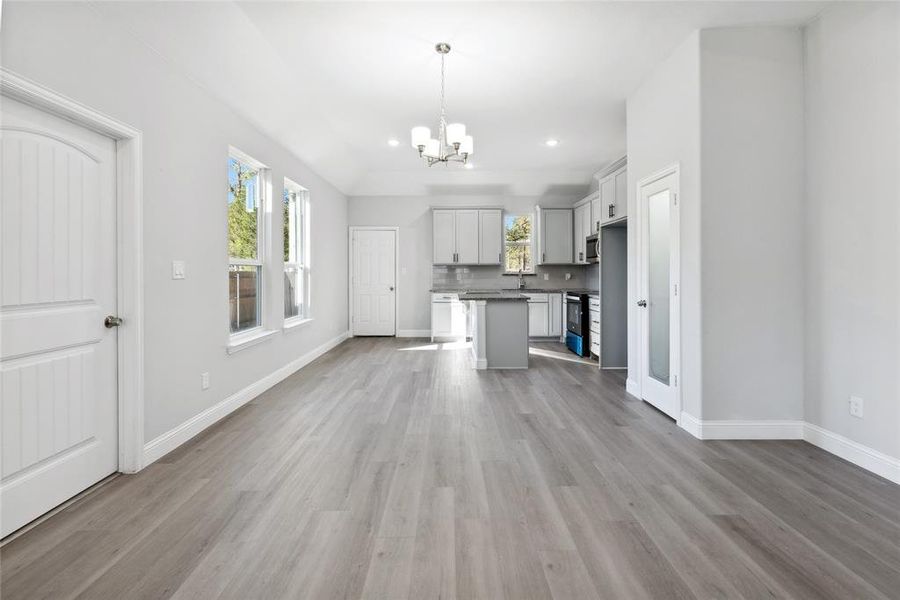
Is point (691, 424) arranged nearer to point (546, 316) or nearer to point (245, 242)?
point (245, 242)

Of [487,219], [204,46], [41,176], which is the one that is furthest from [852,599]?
[487,219]

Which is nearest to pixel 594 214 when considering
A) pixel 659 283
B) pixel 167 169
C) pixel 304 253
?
pixel 659 283

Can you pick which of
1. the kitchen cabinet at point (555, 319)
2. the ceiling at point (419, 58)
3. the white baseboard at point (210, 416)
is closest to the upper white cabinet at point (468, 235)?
the kitchen cabinet at point (555, 319)

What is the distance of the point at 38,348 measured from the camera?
1.94 metres

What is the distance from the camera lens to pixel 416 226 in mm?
7910

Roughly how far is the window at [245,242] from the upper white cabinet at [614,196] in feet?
12.4

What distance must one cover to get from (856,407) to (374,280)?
659 cm

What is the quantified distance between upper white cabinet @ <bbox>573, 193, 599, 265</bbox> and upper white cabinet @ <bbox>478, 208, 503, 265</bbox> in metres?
1.28

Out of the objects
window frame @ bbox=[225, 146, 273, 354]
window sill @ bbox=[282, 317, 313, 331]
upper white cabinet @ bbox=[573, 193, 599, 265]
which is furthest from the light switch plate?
upper white cabinet @ bbox=[573, 193, 599, 265]

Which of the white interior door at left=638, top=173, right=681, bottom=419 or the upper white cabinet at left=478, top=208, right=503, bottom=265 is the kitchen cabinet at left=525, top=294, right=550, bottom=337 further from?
the white interior door at left=638, top=173, right=681, bottom=419

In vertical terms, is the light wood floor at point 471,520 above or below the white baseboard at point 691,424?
below

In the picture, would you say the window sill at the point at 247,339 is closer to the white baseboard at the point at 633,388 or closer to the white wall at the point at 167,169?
the white wall at the point at 167,169

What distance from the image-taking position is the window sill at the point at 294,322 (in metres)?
4.89

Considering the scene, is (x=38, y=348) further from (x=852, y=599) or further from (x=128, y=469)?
(x=852, y=599)
